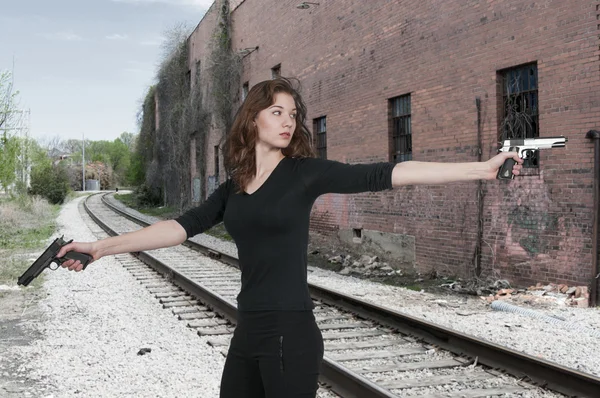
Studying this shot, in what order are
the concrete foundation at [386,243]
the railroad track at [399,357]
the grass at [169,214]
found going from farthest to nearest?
the grass at [169,214]
the concrete foundation at [386,243]
the railroad track at [399,357]

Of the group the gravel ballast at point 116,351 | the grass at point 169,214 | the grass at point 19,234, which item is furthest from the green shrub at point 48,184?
the gravel ballast at point 116,351

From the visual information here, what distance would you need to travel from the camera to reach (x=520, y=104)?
10031 mm

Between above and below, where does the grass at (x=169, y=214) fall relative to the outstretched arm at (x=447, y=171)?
below

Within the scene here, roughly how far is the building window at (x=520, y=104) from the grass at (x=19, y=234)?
8657 mm

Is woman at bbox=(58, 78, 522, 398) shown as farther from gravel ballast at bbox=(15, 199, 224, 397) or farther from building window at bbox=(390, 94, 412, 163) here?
building window at bbox=(390, 94, 412, 163)

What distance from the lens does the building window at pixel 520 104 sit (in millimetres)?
9734

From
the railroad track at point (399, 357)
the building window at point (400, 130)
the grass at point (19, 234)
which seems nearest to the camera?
the railroad track at point (399, 357)

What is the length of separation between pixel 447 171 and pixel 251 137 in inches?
29.7

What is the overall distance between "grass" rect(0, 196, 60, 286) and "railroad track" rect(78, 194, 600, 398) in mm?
4875

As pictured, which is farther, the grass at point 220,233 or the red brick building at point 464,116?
the grass at point 220,233

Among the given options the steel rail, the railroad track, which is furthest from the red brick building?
the steel rail

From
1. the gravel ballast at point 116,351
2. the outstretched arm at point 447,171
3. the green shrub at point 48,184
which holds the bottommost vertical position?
the gravel ballast at point 116,351

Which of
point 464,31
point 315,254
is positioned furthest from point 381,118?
point 315,254

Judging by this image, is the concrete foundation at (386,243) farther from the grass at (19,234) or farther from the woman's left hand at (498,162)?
the woman's left hand at (498,162)
